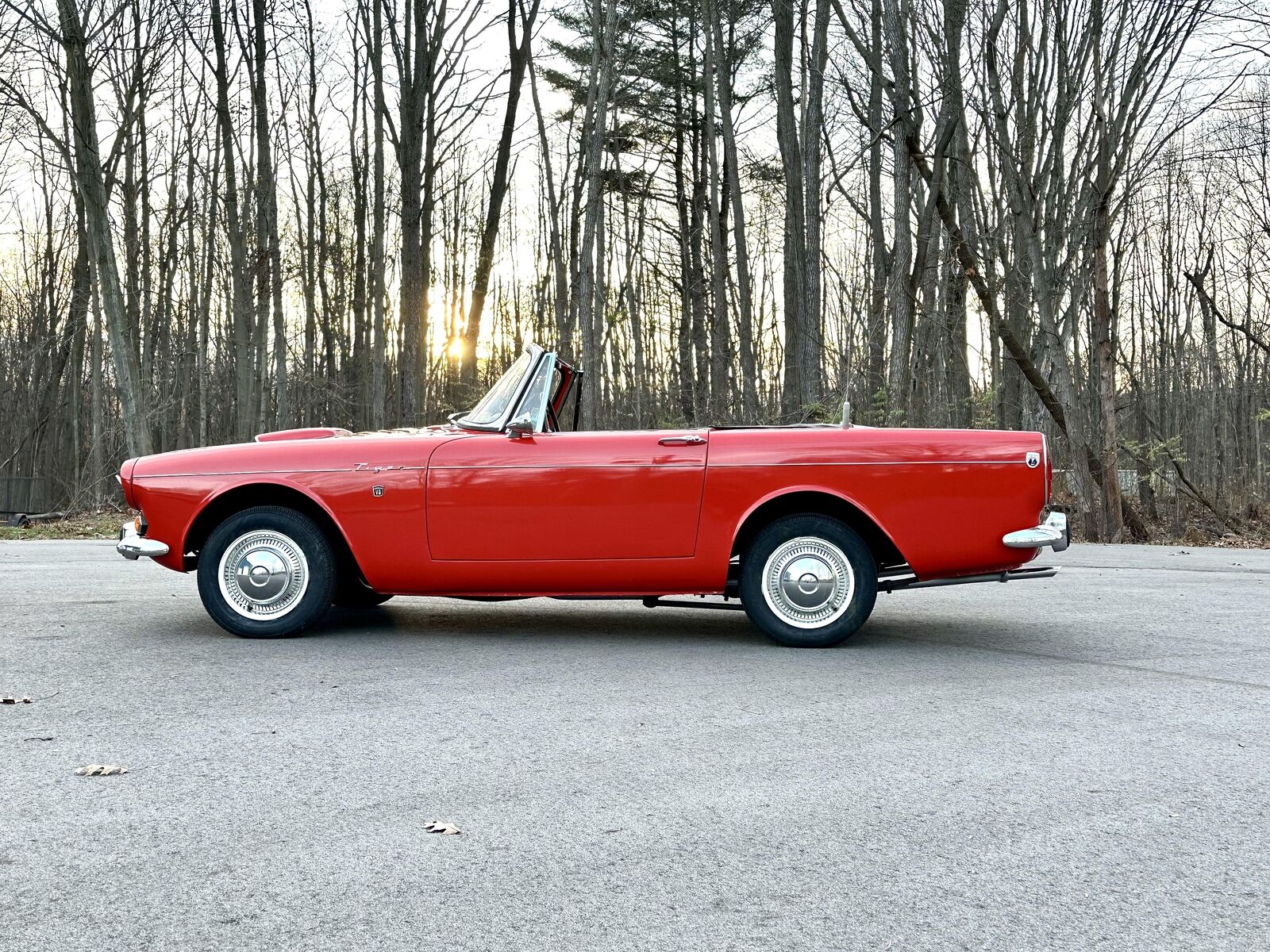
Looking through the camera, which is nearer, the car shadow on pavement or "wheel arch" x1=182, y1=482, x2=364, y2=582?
"wheel arch" x1=182, y1=482, x2=364, y2=582

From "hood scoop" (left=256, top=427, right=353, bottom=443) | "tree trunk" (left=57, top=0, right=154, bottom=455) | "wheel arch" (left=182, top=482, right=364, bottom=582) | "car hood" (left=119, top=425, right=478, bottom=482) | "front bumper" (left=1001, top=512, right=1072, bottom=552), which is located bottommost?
"front bumper" (left=1001, top=512, right=1072, bottom=552)

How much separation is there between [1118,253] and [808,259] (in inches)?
388

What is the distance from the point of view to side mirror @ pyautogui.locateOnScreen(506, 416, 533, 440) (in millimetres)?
6277

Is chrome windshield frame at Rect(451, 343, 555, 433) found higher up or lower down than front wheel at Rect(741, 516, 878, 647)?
higher up

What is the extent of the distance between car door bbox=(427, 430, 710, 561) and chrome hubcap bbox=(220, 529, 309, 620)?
0.78m

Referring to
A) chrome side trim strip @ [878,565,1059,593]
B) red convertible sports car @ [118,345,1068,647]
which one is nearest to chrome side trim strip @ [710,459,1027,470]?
red convertible sports car @ [118,345,1068,647]

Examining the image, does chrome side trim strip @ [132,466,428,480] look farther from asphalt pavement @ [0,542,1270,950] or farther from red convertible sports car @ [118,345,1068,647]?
asphalt pavement @ [0,542,1270,950]

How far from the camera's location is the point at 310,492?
6.21 metres

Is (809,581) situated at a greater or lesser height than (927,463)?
lesser

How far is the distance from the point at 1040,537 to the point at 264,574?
413 centimetres

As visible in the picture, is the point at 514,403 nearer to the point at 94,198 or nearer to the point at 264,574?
the point at 264,574

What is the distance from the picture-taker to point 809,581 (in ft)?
19.8

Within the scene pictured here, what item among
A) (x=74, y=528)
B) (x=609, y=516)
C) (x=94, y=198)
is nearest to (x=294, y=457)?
(x=609, y=516)

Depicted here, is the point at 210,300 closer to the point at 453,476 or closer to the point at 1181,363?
the point at 1181,363
